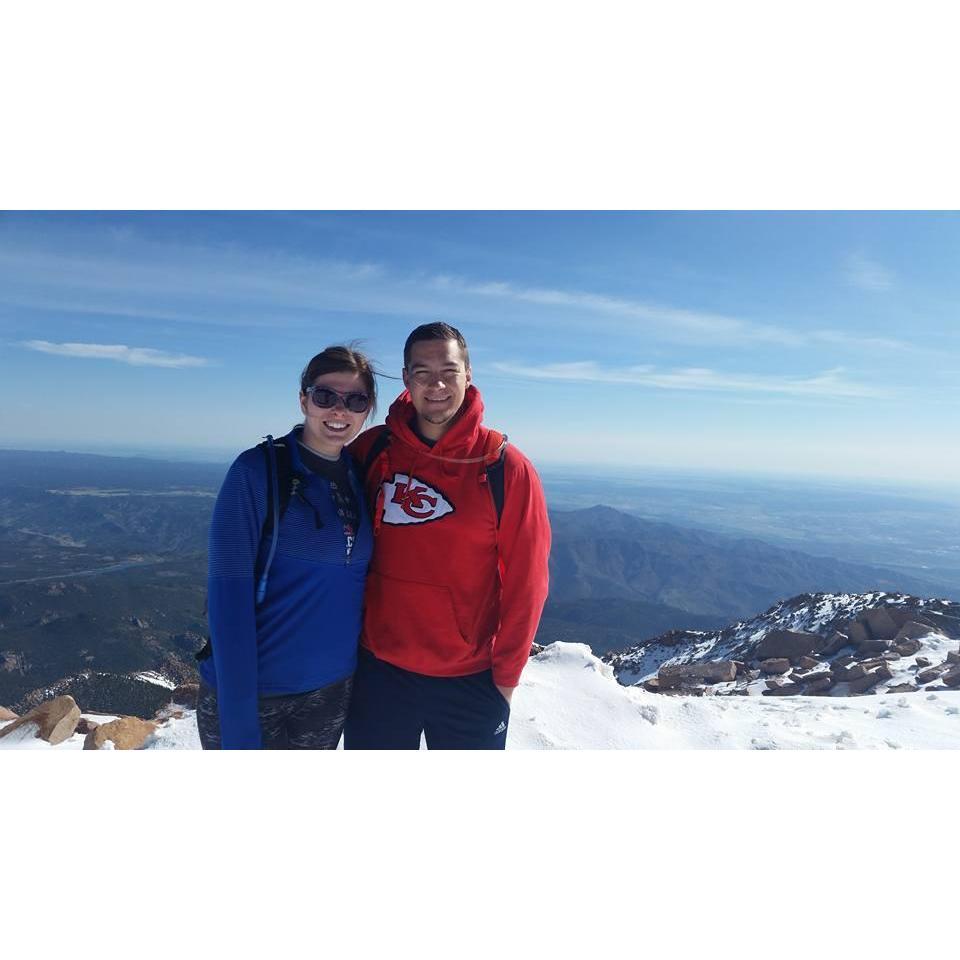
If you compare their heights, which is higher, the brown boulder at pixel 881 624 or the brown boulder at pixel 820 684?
the brown boulder at pixel 881 624

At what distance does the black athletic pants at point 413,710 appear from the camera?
2791mm

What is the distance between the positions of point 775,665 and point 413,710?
460 inches

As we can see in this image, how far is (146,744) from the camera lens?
5039mm

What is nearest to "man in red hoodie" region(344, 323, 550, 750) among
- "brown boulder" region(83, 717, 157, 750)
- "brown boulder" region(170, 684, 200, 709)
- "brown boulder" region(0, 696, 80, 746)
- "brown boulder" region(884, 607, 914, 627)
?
"brown boulder" region(83, 717, 157, 750)

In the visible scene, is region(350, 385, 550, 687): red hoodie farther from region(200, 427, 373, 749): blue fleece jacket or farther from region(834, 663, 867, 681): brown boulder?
region(834, 663, 867, 681): brown boulder

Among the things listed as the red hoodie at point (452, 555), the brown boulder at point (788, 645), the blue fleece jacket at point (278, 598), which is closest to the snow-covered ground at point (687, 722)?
the red hoodie at point (452, 555)

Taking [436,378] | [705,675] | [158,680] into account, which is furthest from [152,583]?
[436,378]

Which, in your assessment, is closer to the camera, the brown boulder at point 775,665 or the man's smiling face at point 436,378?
the man's smiling face at point 436,378

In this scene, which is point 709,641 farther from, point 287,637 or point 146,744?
point 287,637

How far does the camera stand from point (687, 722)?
6020 mm

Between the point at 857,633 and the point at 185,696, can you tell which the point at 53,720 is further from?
the point at 857,633

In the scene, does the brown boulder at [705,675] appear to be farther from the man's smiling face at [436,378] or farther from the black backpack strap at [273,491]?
the black backpack strap at [273,491]

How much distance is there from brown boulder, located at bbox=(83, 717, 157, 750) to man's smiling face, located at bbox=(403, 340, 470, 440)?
4.55 metres

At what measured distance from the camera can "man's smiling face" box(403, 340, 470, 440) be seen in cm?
270
